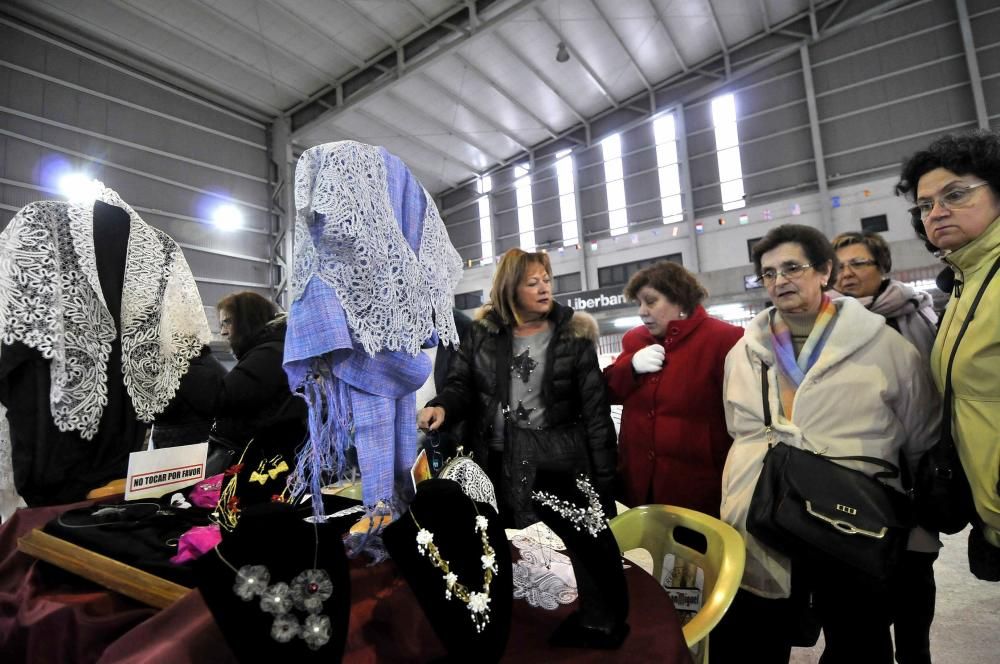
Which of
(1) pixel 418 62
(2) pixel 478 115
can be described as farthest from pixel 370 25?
(2) pixel 478 115

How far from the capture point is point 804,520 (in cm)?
125

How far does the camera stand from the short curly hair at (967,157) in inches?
45.4

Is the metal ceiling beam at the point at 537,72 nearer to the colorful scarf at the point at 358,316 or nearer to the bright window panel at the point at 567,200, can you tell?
the bright window panel at the point at 567,200

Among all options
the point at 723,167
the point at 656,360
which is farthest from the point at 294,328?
the point at 723,167

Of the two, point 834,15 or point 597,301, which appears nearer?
point 597,301

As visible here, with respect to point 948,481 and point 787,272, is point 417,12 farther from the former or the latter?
point 948,481

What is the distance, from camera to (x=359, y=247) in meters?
0.91

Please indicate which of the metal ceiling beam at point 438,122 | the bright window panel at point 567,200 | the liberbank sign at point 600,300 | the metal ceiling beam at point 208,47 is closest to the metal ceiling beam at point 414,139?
the metal ceiling beam at point 438,122

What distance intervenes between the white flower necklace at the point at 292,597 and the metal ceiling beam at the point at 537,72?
11118 mm

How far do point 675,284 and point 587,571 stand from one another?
1.28 meters

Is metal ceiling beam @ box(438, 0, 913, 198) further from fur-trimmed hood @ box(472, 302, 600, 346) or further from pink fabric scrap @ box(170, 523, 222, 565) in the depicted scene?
pink fabric scrap @ box(170, 523, 222, 565)

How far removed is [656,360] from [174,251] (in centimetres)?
160

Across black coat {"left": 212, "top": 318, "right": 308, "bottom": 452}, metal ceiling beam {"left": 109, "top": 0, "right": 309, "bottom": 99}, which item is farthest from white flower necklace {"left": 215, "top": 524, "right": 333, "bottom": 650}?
metal ceiling beam {"left": 109, "top": 0, "right": 309, "bottom": 99}

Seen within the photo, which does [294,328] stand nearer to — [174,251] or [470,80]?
[174,251]
